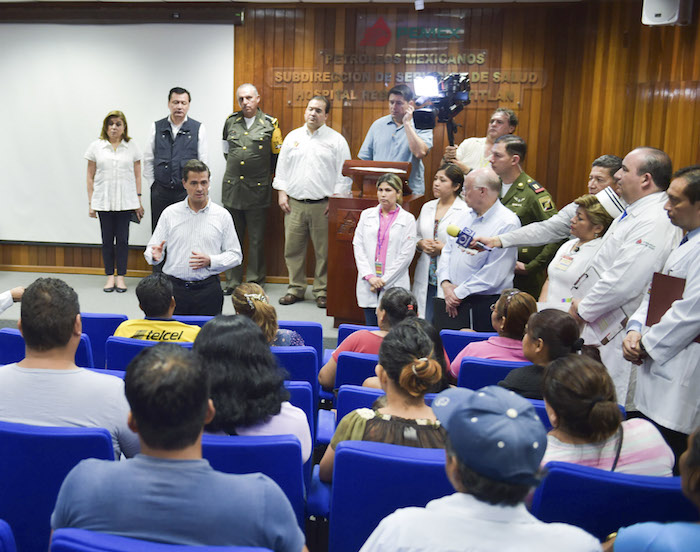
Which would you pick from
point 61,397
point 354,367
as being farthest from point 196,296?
point 61,397

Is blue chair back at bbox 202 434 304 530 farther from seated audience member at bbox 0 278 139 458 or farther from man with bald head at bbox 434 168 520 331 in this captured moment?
man with bald head at bbox 434 168 520 331

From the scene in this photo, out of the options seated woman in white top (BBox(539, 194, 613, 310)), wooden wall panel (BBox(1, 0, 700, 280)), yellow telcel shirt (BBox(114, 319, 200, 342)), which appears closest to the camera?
yellow telcel shirt (BBox(114, 319, 200, 342))

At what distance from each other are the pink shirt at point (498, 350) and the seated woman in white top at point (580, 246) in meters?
0.81

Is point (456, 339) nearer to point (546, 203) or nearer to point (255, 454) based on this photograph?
point (546, 203)

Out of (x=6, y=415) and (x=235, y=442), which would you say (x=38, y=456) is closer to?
(x=6, y=415)

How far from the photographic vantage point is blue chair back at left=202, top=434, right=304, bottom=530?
5.45ft

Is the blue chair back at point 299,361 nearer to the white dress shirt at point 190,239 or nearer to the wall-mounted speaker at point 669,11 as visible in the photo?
the white dress shirt at point 190,239

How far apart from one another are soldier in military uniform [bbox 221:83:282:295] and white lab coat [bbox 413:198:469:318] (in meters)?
2.00

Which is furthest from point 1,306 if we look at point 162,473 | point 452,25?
point 452,25

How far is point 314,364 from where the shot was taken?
2738 mm

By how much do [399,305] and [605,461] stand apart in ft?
4.45

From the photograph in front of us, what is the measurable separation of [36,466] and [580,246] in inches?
114

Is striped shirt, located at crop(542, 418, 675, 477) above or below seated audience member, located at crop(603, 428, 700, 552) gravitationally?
below

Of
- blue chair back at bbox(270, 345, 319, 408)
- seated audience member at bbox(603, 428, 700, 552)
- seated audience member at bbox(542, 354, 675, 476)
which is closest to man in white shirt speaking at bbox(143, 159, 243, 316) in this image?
blue chair back at bbox(270, 345, 319, 408)
